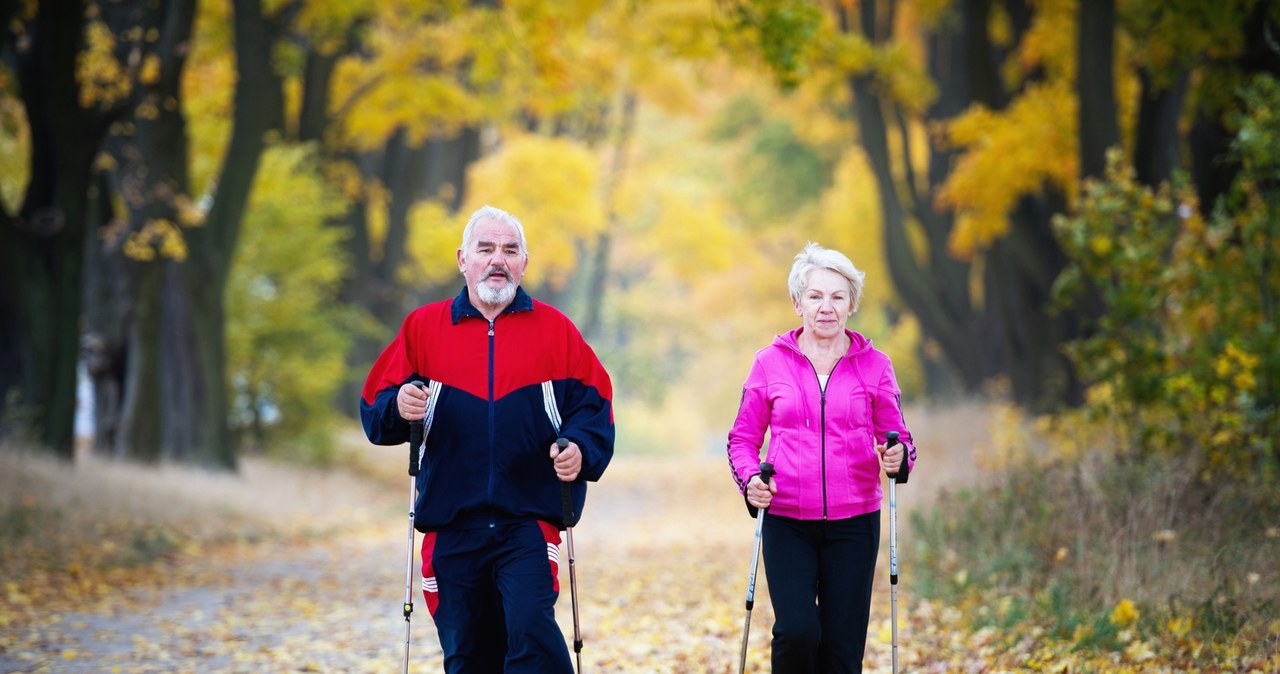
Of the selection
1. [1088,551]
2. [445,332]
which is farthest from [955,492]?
[445,332]

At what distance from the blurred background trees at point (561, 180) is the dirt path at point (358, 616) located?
2.74m

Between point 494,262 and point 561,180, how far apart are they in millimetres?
28422

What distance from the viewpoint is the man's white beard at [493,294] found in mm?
5471

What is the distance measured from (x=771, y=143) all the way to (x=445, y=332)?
27.7m

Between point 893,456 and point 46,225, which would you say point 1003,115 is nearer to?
point 46,225

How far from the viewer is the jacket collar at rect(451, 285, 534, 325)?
5.55 metres

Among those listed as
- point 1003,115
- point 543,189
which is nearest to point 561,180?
point 543,189

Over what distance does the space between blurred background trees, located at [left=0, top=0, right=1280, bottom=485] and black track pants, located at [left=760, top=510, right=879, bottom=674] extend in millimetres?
4652

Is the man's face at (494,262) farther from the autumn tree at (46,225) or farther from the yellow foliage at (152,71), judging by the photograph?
the yellow foliage at (152,71)

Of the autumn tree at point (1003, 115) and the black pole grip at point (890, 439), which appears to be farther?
the autumn tree at point (1003, 115)

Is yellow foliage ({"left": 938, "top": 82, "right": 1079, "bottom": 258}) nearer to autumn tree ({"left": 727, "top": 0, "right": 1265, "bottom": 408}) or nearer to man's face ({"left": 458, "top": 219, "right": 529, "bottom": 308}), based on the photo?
autumn tree ({"left": 727, "top": 0, "right": 1265, "bottom": 408})

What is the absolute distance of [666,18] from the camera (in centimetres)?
1948

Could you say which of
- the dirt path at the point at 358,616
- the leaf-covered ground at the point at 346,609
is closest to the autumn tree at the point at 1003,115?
the leaf-covered ground at the point at 346,609

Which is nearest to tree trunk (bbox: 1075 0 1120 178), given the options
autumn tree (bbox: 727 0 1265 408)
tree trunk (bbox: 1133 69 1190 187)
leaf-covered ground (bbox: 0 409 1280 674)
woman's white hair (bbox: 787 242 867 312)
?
autumn tree (bbox: 727 0 1265 408)
